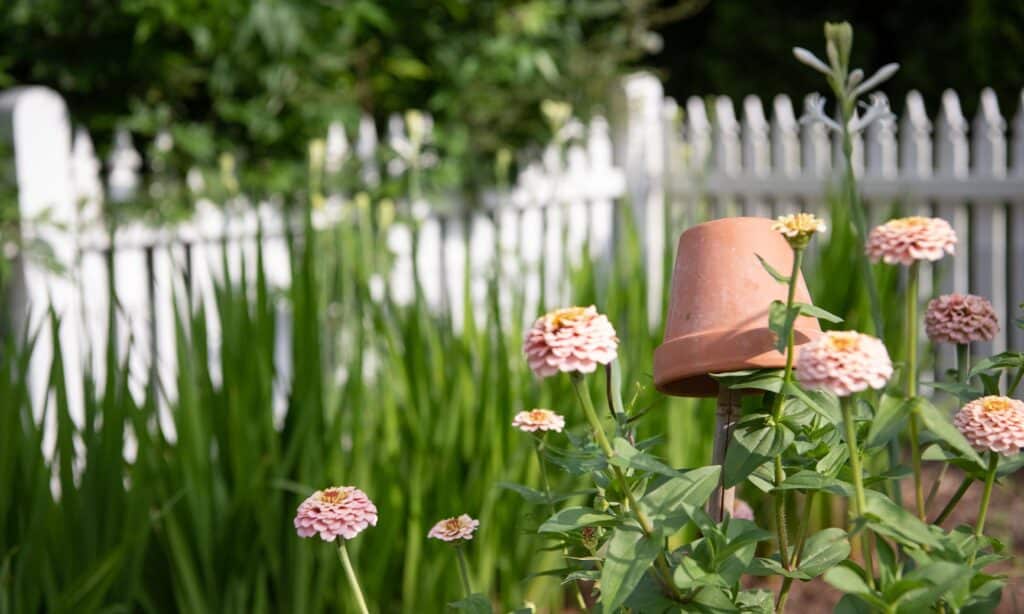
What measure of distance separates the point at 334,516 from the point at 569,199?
11.9 ft

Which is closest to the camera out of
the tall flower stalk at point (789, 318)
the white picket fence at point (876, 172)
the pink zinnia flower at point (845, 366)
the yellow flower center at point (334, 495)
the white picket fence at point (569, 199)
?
the pink zinnia flower at point (845, 366)

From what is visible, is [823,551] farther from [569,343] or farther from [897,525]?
[569,343]

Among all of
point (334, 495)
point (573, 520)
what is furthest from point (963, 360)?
point (334, 495)

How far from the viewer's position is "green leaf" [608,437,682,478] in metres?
0.74

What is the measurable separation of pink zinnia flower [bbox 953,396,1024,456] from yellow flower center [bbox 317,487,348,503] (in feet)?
1.42

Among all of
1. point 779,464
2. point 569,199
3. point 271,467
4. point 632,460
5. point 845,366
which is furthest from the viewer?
point 569,199

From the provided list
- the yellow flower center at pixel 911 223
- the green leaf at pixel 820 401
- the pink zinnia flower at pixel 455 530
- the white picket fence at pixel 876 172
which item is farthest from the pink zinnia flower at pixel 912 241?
the white picket fence at pixel 876 172

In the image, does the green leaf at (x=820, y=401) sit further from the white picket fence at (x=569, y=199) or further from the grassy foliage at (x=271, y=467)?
the white picket fence at (x=569, y=199)

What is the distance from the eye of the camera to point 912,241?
2.21 feet

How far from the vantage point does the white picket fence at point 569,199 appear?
116 inches

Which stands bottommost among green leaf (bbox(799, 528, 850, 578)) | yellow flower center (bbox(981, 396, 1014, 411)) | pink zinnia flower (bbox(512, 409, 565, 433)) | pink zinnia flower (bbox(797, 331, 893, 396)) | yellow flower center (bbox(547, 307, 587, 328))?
green leaf (bbox(799, 528, 850, 578))

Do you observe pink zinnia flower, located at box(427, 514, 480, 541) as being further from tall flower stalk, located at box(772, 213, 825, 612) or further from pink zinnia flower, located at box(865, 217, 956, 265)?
pink zinnia flower, located at box(865, 217, 956, 265)

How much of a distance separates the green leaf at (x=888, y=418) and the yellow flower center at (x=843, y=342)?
6 centimetres

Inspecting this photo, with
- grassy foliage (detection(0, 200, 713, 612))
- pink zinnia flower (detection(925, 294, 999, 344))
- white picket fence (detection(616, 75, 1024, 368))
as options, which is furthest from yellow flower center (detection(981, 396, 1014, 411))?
white picket fence (detection(616, 75, 1024, 368))
